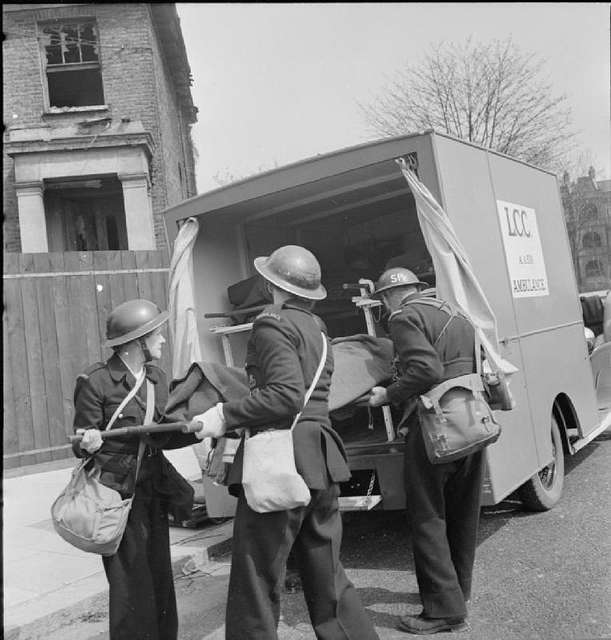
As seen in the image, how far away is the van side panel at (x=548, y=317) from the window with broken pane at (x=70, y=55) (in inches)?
413

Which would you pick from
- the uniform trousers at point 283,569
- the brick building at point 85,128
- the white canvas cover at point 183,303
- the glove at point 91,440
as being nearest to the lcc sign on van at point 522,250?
the white canvas cover at point 183,303

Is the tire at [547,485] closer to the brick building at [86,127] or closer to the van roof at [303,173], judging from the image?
the van roof at [303,173]

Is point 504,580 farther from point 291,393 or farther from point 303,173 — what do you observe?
point 303,173

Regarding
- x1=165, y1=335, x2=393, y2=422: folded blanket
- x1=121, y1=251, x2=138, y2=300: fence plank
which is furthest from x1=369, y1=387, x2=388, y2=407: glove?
x1=121, y1=251, x2=138, y2=300: fence plank

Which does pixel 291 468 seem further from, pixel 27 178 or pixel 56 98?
pixel 56 98

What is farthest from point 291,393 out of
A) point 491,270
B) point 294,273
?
point 491,270

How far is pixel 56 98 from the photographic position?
15.0m

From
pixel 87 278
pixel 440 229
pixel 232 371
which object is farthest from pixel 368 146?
pixel 87 278

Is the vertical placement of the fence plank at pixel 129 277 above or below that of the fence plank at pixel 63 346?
above

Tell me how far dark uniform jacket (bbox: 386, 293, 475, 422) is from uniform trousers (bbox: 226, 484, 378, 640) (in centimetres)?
87

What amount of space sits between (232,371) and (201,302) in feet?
7.73

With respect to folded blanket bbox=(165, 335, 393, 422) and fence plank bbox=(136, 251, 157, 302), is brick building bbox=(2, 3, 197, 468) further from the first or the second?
folded blanket bbox=(165, 335, 393, 422)

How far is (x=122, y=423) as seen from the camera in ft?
11.4

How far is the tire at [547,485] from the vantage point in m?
5.61
